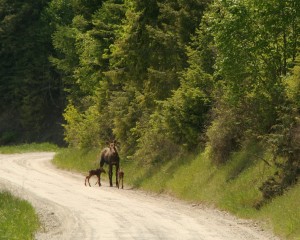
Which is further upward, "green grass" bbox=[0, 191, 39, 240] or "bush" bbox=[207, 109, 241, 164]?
"bush" bbox=[207, 109, 241, 164]

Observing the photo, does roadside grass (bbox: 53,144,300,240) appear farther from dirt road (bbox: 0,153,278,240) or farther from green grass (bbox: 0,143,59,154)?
green grass (bbox: 0,143,59,154)

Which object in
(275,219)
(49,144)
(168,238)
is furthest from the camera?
(49,144)

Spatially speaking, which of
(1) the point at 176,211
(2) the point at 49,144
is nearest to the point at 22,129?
(2) the point at 49,144

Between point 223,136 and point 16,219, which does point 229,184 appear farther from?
point 16,219

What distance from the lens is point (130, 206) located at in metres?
23.7

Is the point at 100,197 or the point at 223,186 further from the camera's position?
the point at 100,197

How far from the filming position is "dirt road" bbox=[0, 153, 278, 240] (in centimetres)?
1784

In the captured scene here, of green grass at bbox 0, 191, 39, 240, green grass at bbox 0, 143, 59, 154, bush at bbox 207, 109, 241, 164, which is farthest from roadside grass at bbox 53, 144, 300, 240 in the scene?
green grass at bbox 0, 143, 59, 154

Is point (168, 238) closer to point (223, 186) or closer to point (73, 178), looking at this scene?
point (223, 186)

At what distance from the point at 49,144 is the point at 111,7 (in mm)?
28358

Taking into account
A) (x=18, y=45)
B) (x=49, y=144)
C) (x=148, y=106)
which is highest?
(x=18, y=45)

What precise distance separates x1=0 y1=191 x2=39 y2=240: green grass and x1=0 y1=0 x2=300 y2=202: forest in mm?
7119

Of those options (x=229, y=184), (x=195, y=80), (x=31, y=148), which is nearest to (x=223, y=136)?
(x=229, y=184)

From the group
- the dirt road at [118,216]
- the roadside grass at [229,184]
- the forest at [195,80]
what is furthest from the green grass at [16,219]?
the forest at [195,80]
